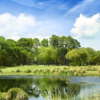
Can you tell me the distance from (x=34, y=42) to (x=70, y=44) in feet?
58.3

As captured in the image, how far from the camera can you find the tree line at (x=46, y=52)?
55.6m

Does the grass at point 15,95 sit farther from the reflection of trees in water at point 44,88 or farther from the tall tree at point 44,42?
the tall tree at point 44,42

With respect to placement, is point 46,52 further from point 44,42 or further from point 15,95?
point 15,95

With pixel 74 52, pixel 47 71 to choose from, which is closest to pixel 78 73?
pixel 47 71

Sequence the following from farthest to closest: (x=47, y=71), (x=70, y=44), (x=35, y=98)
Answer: (x=70, y=44)
(x=47, y=71)
(x=35, y=98)

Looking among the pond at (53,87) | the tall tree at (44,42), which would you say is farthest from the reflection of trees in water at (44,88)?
the tall tree at (44,42)

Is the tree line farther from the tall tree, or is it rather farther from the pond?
the pond

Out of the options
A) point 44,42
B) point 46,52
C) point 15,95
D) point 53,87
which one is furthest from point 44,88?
point 44,42

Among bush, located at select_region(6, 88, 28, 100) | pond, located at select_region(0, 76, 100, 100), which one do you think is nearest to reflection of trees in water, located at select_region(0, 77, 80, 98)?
pond, located at select_region(0, 76, 100, 100)

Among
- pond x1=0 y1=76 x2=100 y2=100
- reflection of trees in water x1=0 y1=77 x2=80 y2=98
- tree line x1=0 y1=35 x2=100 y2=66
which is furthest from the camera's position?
tree line x1=0 y1=35 x2=100 y2=66

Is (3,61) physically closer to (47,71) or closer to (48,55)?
(48,55)

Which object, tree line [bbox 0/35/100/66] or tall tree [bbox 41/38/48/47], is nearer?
tree line [bbox 0/35/100/66]

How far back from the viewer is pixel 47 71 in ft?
122

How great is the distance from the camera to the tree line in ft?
183
